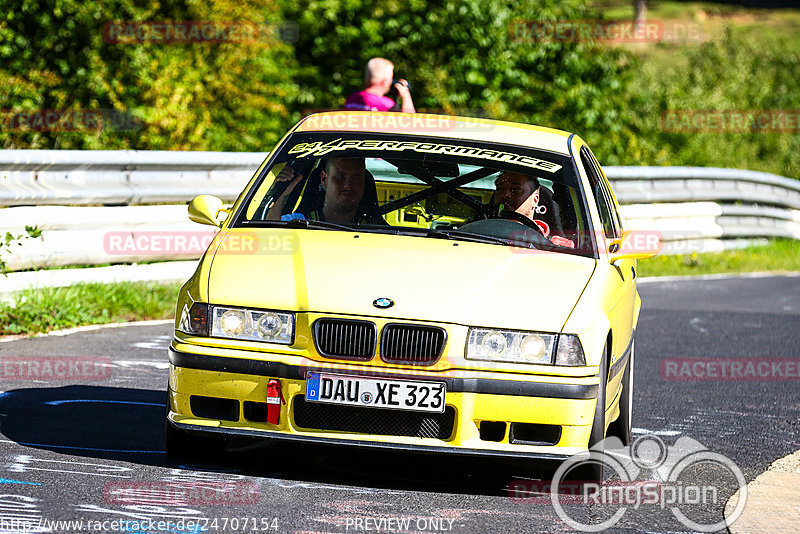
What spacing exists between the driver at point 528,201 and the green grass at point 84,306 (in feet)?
13.1

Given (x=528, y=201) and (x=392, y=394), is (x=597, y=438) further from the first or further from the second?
(x=528, y=201)

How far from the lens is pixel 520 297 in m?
5.54

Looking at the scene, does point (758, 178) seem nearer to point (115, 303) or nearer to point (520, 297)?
point (115, 303)

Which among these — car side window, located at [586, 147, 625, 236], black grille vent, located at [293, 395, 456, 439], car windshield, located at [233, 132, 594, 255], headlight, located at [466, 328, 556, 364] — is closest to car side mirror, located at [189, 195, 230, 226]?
car windshield, located at [233, 132, 594, 255]

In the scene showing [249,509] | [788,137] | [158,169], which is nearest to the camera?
[249,509]

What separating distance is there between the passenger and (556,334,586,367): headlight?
135 cm

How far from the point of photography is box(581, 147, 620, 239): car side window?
7.02 meters

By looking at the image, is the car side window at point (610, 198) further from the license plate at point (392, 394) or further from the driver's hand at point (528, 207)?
the license plate at point (392, 394)

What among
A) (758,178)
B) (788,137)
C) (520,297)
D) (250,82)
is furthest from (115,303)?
(788,137)

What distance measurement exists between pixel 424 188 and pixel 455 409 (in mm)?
1891

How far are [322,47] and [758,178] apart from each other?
8.92m

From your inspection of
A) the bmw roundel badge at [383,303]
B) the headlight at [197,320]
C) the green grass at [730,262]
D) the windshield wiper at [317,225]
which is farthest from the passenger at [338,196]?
the green grass at [730,262]

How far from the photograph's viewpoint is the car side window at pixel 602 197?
7.02m

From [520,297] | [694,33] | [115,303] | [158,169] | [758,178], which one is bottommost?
[694,33]
